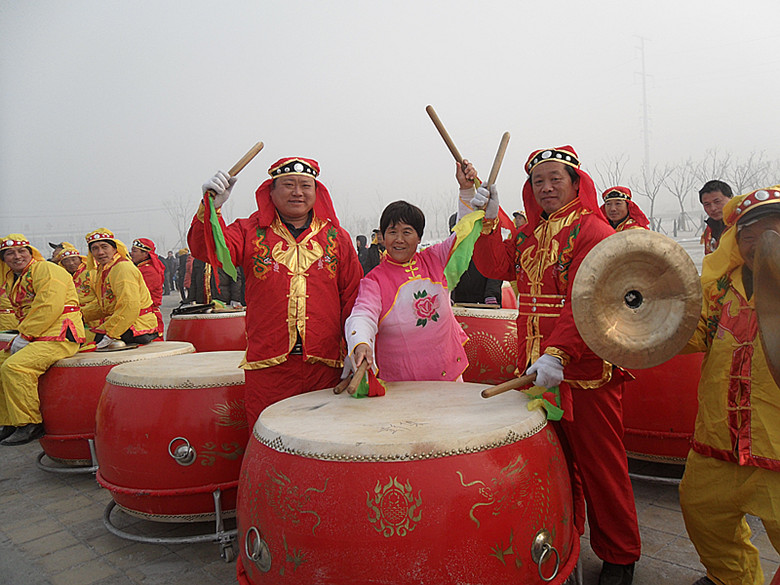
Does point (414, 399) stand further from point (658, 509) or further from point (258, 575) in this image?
point (658, 509)

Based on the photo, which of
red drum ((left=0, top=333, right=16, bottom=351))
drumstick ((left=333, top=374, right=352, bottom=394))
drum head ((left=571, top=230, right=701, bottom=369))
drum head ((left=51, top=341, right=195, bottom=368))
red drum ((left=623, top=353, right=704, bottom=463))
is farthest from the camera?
red drum ((left=0, top=333, right=16, bottom=351))

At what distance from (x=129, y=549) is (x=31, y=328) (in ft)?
6.65

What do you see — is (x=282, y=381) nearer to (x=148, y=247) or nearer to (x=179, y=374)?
(x=179, y=374)

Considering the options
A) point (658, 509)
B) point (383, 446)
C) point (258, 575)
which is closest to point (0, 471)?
point (258, 575)

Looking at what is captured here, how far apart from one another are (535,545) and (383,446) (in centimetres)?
53

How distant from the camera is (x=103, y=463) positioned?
2.78 m

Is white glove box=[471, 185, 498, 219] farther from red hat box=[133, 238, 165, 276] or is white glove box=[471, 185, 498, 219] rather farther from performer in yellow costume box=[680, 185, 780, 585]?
red hat box=[133, 238, 165, 276]

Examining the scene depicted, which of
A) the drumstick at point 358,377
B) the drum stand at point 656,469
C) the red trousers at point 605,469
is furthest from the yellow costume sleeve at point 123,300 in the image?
the drum stand at point 656,469

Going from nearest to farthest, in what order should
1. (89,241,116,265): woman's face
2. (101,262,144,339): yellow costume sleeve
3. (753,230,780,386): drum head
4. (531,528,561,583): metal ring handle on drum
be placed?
(753,230,780,386): drum head → (531,528,561,583): metal ring handle on drum → (101,262,144,339): yellow costume sleeve → (89,241,116,265): woman's face

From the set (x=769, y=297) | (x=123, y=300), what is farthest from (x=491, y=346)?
(x=123, y=300)

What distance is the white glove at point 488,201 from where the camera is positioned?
221cm

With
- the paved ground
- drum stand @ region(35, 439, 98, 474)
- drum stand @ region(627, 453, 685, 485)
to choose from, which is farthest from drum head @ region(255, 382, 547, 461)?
drum stand @ region(35, 439, 98, 474)

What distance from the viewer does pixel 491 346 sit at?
336cm

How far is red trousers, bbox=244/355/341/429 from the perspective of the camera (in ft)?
7.80
